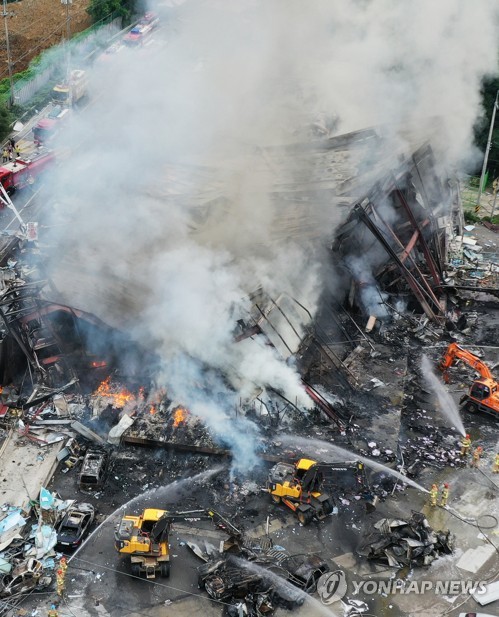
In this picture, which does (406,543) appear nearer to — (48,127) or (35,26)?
(48,127)

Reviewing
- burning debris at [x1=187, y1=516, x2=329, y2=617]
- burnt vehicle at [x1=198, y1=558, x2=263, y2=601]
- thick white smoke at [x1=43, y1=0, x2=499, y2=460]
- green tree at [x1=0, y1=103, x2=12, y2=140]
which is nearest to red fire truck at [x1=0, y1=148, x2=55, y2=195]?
thick white smoke at [x1=43, y1=0, x2=499, y2=460]

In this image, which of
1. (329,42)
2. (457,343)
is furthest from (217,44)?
(457,343)

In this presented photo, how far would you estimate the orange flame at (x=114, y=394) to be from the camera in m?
20.9

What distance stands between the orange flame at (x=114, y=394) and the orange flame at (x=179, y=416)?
1349 millimetres

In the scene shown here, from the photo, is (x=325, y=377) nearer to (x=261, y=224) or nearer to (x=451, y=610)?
(x=261, y=224)

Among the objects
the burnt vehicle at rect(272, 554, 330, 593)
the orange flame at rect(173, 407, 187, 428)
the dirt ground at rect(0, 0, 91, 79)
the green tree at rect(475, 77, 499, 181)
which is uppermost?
the dirt ground at rect(0, 0, 91, 79)

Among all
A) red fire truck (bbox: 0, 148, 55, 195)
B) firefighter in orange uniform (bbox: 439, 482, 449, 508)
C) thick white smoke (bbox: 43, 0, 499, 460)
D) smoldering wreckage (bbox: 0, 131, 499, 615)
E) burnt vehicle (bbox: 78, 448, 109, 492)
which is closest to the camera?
smoldering wreckage (bbox: 0, 131, 499, 615)

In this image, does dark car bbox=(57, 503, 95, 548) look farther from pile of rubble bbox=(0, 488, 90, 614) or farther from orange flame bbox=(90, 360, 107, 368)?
orange flame bbox=(90, 360, 107, 368)

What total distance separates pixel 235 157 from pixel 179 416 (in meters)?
11.1

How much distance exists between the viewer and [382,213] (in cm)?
2708

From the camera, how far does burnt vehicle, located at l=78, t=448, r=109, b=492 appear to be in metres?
18.5

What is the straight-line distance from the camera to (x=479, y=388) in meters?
21.3

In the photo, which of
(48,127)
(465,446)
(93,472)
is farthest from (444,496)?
(48,127)

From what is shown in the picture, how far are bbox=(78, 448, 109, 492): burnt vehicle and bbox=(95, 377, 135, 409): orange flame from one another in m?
2.03
